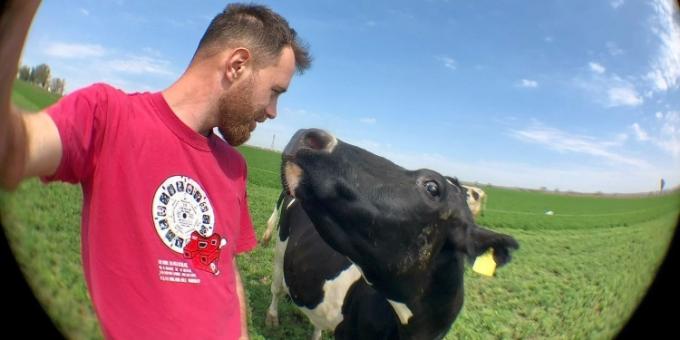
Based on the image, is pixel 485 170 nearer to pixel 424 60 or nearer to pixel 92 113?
pixel 424 60

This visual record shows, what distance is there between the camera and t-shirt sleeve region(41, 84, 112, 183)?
1370 millimetres

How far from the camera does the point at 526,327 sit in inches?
69.6

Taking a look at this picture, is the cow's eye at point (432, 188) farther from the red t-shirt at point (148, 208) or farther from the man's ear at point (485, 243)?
the red t-shirt at point (148, 208)

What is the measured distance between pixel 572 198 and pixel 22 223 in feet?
5.95

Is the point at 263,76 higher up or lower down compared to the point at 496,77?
lower down

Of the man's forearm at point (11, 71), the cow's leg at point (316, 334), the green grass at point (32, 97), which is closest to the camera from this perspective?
the man's forearm at point (11, 71)

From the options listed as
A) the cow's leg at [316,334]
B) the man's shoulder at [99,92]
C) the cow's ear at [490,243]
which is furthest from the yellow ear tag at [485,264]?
the man's shoulder at [99,92]

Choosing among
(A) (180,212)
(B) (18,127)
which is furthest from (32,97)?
(A) (180,212)

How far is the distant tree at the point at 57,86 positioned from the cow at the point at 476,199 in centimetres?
122

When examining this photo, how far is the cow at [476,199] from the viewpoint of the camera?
1.66m

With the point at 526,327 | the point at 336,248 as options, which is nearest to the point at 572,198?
the point at 526,327

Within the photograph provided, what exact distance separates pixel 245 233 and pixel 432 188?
0.64 m

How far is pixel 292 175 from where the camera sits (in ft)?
4.94

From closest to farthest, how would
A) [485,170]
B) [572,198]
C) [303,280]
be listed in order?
[485,170]
[572,198]
[303,280]
